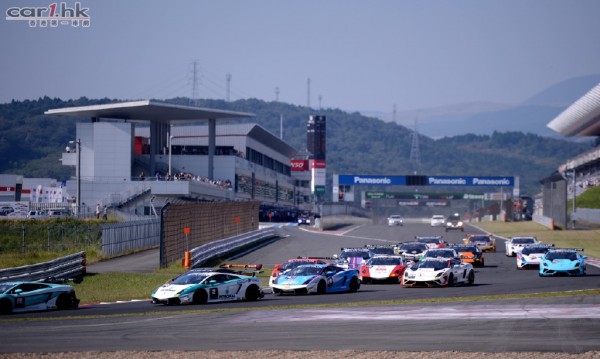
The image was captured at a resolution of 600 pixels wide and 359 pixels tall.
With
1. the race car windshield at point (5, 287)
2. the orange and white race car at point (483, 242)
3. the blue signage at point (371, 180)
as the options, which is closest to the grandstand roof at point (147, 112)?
the orange and white race car at point (483, 242)

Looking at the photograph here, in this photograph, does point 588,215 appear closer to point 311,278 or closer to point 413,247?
point 413,247

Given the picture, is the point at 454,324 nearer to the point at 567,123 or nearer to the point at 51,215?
the point at 51,215

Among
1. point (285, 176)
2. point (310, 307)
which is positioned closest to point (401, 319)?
point (310, 307)

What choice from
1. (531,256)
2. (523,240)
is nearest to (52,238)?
(531,256)

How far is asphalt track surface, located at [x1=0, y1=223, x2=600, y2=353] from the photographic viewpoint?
17.7m

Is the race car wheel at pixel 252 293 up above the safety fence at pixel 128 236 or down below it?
below

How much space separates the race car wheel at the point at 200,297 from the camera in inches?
1092

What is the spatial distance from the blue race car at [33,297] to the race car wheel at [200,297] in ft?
11.6

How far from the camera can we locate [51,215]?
6350 centimetres

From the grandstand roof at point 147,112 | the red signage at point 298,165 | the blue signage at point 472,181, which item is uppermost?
the grandstand roof at point 147,112

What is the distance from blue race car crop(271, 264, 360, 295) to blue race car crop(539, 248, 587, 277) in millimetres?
9833

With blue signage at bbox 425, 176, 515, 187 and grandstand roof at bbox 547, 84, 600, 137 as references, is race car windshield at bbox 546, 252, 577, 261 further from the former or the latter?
blue signage at bbox 425, 176, 515, 187

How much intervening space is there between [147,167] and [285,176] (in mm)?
54622

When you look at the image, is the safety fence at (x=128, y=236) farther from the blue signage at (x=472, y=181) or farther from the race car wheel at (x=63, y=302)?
the blue signage at (x=472, y=181)
